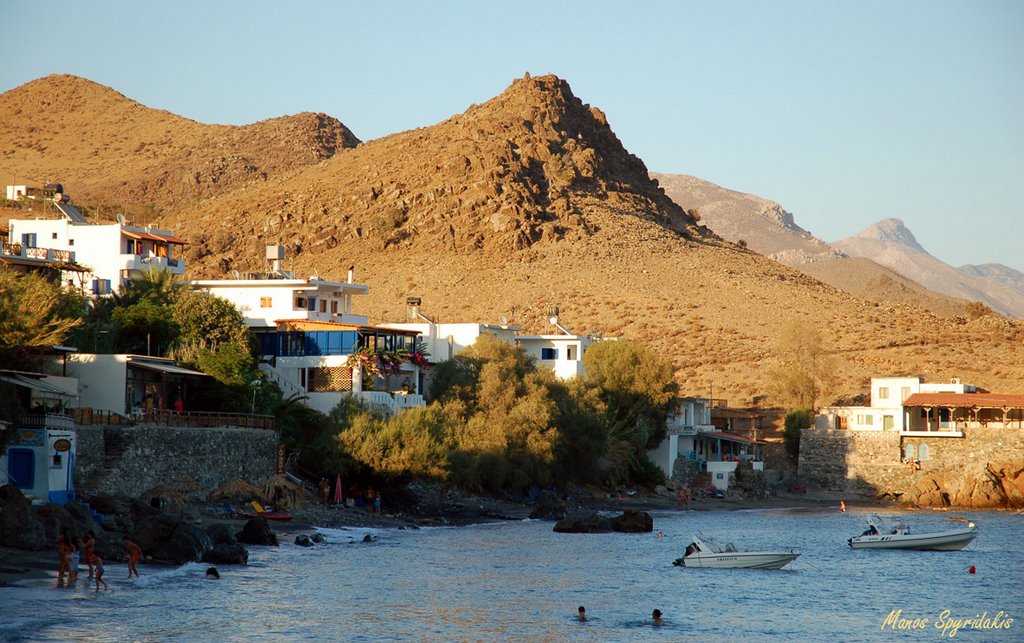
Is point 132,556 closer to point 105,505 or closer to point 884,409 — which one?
point 105,505

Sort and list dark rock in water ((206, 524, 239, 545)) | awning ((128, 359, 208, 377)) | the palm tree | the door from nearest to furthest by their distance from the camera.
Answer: dark rock in water ((206, 524, 239, 545)) < the door < awning ((128, 359, 208, 377)) < the palm tree

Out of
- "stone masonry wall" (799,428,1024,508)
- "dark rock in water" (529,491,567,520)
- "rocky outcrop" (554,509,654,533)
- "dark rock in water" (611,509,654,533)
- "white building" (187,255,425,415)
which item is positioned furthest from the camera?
"stone masonry wall" (799,428,1024,508)

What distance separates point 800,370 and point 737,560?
55977 mm

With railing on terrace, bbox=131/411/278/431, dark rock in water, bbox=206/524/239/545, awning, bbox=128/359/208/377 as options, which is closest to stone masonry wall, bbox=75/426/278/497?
railing on terrace, bbox=131/411/278/431

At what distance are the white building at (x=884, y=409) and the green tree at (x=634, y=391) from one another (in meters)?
14.4

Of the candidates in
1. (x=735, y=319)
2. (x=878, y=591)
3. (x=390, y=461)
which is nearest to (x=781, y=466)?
(x=735, y=319)

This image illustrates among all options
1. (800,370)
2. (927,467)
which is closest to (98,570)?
(927,467)

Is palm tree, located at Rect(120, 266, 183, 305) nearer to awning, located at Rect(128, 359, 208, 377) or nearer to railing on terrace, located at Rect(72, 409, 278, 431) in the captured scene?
awning, located at Rect(128, 359, 208, 377)

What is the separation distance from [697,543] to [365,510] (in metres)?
15.5

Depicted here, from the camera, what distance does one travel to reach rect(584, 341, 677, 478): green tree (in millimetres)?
79000

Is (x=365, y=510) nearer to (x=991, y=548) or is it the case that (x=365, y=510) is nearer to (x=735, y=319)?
(x=991, y=548)

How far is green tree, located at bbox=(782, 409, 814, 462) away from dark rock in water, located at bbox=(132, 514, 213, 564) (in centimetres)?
5943

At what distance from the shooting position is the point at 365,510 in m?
56.8

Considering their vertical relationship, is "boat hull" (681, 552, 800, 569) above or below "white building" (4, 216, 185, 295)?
below
